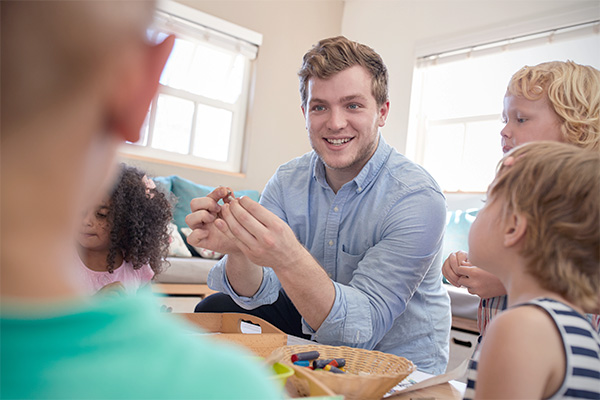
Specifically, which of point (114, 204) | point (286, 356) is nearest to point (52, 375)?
point (286, 356)

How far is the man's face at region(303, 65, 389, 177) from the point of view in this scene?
1759 mm

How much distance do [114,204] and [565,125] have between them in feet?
4.99

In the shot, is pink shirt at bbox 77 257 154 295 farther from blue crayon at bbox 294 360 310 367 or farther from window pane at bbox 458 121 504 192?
window pane at bbox 458 121 504 192

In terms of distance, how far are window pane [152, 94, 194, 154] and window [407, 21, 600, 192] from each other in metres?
2.04

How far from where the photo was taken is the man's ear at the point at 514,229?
763mm

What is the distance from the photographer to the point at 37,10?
273 mm

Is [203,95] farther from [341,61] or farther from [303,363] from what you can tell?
[303,363]

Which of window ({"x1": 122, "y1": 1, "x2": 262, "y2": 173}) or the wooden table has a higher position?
window ({"x1": 122, "y1": 1, "x2": 262, "y2": 173})

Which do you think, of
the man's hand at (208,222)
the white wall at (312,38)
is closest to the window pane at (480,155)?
the white wall at (312,38)

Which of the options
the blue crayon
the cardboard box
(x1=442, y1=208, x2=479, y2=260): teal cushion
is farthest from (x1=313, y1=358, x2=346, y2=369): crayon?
(x1=442, y1=208, x2=479, y2=260): teal cushion

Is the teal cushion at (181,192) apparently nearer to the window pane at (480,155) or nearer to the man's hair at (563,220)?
the window pane at (480,155)

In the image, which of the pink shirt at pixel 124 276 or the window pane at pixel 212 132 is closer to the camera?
the pink shirt at pixel 124 276

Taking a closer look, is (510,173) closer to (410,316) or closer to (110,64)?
(110,64)

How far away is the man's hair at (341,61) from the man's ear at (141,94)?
1.49m
